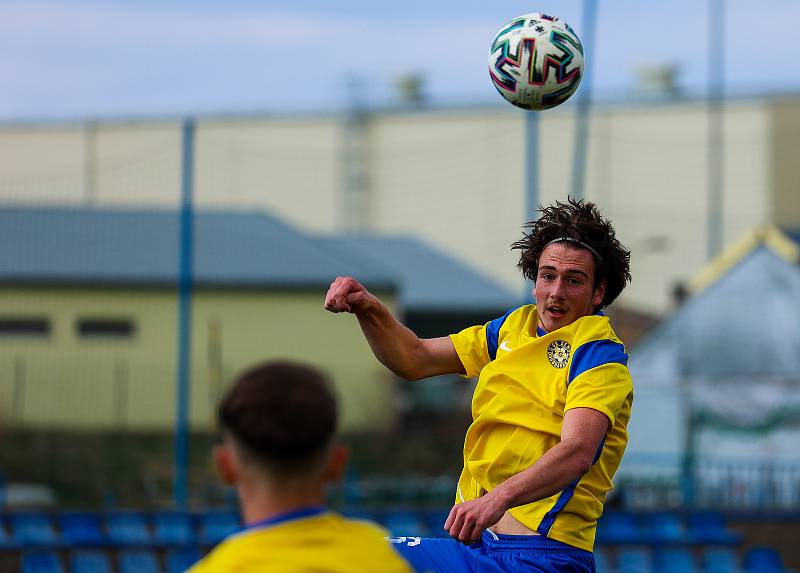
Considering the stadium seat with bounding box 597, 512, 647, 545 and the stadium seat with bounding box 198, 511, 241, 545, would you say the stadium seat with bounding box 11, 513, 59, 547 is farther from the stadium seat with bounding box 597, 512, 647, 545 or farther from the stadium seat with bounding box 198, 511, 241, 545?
the stadium seat with bounding box 597, 512, 647, 545

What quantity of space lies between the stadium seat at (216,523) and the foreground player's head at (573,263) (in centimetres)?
757

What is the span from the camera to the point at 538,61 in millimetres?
5219

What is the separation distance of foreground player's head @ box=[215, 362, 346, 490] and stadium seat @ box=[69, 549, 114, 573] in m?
7.93

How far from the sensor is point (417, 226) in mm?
23672

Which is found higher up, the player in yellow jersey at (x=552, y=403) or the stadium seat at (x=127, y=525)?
the player in yellow jersey at (x=552, y=403)

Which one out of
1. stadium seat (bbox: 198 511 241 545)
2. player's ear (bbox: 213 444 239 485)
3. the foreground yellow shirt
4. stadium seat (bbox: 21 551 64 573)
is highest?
player's ear (bbox: 213 444 239 485)

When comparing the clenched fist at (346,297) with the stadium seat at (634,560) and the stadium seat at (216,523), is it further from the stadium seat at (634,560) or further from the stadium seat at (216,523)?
the stadium seat at (216,523)

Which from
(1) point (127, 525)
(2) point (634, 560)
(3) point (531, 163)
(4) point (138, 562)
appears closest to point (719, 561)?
(2) point (634, 560)

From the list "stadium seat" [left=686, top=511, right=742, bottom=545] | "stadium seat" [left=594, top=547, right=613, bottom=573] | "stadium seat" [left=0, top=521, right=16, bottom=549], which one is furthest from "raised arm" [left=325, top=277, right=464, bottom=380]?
"stadium seat" [left=686, top=511, right=742, bottom=545]

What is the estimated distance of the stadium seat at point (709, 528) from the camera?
12291 mm

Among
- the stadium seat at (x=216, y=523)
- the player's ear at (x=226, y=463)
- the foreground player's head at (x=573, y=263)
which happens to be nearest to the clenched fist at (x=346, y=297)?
the foreground player's head at (x=573, y=263)

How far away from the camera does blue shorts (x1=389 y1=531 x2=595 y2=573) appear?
4113 mm

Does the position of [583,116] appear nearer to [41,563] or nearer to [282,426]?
[41,563]

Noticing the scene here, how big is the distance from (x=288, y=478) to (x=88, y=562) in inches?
318
